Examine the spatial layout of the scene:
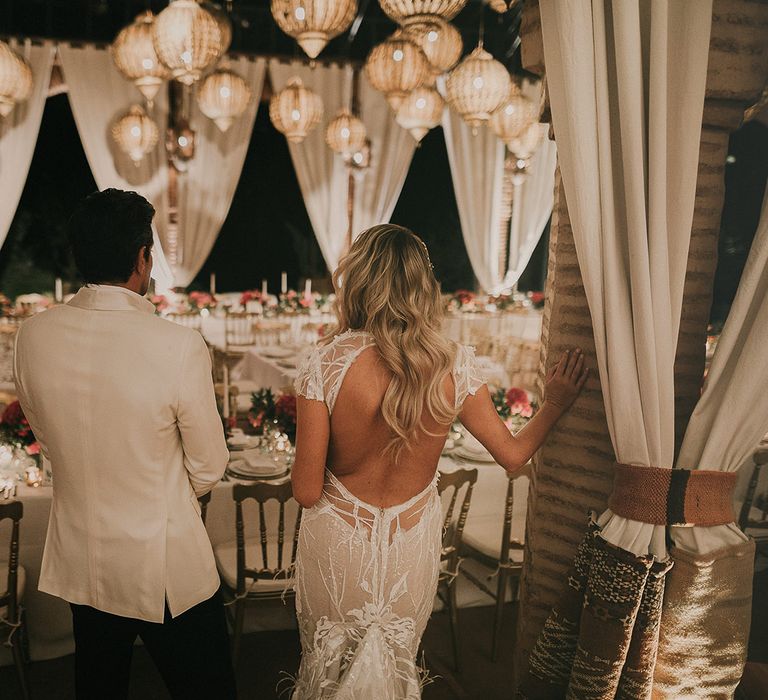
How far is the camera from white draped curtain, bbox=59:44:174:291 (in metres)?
8.01

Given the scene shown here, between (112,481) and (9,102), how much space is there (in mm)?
3840

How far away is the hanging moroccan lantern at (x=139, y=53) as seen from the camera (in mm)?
4023

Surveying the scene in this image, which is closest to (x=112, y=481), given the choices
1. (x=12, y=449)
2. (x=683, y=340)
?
(x=683, y=340)

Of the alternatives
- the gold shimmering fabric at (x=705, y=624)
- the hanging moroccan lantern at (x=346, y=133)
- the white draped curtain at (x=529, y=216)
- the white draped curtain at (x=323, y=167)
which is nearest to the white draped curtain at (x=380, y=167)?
the white draped curtain at (x=323, y=167)

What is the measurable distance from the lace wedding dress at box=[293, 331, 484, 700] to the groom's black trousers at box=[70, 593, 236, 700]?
0.28 metres

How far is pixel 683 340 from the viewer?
5.72ft

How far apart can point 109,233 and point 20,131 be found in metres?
7.51

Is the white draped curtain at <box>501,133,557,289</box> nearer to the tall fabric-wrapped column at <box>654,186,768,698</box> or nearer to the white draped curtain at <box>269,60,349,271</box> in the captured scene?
the white draped curtain at <box>269,60,349,271</box>

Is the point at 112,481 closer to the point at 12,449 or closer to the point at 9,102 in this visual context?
the point at 12,449

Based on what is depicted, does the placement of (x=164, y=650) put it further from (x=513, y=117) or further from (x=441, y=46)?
(x=513, y=117)

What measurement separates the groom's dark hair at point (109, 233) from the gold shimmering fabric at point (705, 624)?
1.39 m

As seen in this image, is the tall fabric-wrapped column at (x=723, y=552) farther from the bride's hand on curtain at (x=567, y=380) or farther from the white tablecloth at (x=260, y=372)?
the white tablecloth at (x=260, y=372)

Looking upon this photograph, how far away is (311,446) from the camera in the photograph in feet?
6.06

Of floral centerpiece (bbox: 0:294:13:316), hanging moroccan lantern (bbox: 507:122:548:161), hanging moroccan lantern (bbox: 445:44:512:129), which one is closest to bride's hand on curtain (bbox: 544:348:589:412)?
hanging moroccan lantern (bbox: 445:44:512:129)
